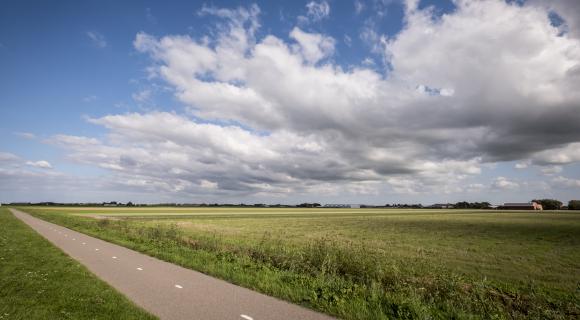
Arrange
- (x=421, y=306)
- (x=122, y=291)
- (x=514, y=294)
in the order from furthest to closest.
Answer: (x=514, y=294), (x=122, y=291), (x=421, y=306)

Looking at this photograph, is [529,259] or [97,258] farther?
[529,259]

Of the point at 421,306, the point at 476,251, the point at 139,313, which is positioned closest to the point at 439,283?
the point at 421,306

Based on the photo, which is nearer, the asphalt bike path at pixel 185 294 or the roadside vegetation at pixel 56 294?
the roadside vegetation at pixel 56 294

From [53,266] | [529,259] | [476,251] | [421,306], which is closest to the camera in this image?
[421,306]

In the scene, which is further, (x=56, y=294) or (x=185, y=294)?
(x=185, y=294)

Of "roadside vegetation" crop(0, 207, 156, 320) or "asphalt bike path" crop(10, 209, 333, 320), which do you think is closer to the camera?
"roadside vegetation" crop(0, 207, 156, 320)

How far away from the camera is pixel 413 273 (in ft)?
49.9

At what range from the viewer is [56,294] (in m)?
10.5

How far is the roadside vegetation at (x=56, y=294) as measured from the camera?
8.70m

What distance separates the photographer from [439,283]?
12.5m

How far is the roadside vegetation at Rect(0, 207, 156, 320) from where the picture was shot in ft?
28.5

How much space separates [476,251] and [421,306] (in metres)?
18.4

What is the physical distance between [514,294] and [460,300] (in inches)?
95.0

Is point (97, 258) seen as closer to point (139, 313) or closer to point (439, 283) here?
point (139, 313)
